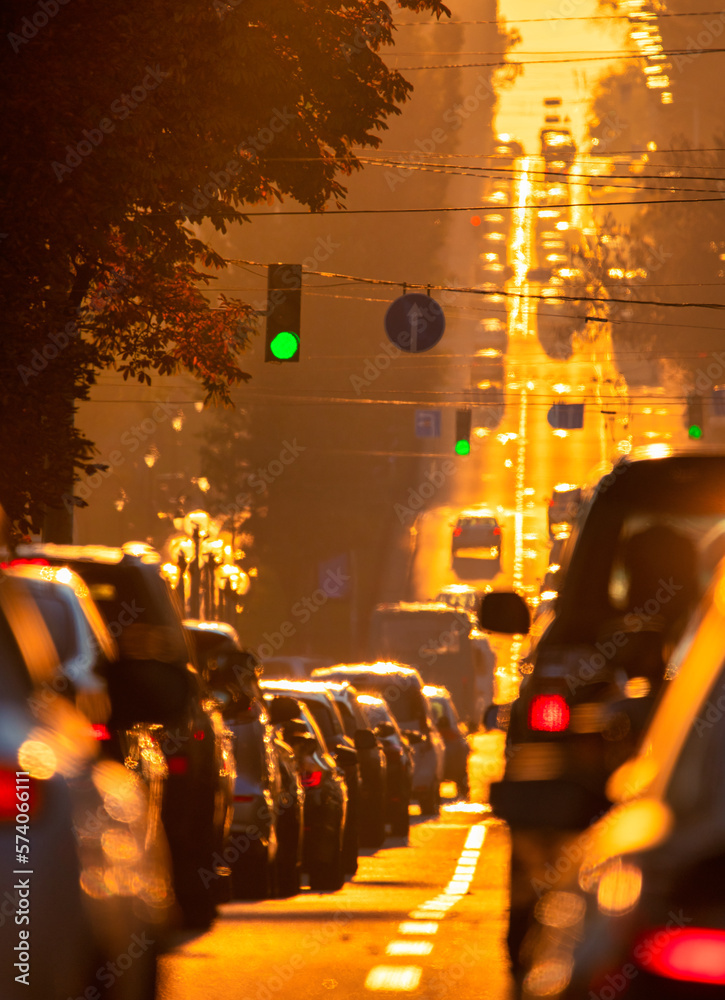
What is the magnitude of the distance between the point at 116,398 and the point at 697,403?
45.6 meters

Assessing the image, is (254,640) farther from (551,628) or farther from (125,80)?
(551,628)

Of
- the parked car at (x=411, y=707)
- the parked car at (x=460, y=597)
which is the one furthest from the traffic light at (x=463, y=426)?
the parked car at (x=460, y=597)

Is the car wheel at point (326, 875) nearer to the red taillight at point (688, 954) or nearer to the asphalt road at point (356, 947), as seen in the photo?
the asphalt road at point (356, 947)

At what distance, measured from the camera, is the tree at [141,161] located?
14430 millimetres

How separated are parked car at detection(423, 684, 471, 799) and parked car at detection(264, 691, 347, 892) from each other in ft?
72.1

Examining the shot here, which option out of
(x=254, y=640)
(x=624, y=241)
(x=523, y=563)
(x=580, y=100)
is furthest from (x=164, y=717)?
(x=580, y=100)

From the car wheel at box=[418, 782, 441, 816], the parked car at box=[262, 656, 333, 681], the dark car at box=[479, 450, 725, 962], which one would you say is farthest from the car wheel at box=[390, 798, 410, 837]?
the parked car at box=[262, 656, 333, 681]

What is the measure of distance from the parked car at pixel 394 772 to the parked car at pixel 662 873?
798 inches

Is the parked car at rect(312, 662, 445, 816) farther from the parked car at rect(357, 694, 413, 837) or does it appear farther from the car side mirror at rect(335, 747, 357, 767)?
the car side mirror at rect(335, 747, 357, 767)

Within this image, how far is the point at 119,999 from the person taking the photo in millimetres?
5074

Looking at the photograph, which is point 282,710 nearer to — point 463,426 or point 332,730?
point 332,730

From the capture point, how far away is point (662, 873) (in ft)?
9.90

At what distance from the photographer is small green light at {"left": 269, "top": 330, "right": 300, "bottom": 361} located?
2136cm

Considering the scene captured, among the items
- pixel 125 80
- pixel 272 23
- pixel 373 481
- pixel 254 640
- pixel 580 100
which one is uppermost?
pixel 580 100
